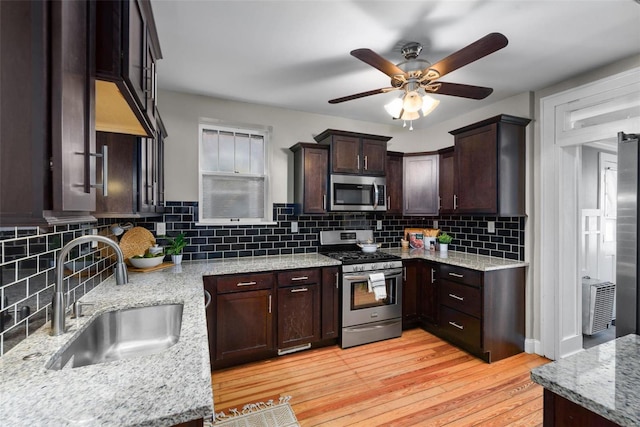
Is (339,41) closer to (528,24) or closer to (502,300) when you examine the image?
(528,24)

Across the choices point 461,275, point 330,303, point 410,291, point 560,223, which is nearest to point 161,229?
point 330,303

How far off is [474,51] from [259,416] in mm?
2662

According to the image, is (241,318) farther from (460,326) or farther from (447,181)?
(447,181)

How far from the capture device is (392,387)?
7.87 feet

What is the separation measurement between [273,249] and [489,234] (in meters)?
2.49

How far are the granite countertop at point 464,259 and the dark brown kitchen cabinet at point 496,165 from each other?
0.50 meters

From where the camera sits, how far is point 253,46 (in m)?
2.21

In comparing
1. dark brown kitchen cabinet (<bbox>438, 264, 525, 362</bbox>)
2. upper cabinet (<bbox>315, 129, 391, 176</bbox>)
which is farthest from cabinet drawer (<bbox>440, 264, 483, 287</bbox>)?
upper cabinet (<bbox>315, 129, 391, 176</bbox>)

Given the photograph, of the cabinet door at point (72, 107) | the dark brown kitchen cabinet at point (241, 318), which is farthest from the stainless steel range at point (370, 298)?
the cabinet door at point (72, 107)

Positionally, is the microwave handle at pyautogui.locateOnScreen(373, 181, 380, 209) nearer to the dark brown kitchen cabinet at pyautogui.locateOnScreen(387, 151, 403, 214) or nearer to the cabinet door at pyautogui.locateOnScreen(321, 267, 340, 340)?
the dark brown kitchen cabinet at pyautogui.locateOnScreen(387, 151, 403, 214)

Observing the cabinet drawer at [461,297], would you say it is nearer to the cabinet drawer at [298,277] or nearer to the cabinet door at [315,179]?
the cabinet drawer at [298,277]

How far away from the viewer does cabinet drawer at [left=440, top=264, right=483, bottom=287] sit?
Result: 2852 mm

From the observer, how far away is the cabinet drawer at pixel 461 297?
2857mm

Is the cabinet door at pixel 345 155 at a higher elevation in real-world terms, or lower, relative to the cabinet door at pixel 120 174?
higher
